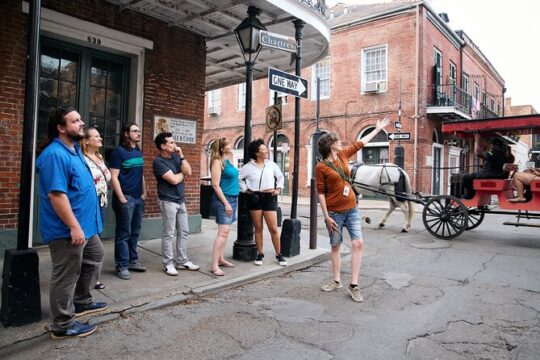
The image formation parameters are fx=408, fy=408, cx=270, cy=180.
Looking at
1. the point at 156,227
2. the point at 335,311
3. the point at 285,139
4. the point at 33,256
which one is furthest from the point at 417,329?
the point at 285,139

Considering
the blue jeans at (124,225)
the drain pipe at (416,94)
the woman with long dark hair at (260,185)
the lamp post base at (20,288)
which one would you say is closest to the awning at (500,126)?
the woman with long dark hair at (260,185)

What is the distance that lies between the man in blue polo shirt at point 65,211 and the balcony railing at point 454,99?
18.0m

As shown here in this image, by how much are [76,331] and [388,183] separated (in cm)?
833

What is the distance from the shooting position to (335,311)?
169 inches

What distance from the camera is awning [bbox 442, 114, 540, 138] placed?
25.1 feet

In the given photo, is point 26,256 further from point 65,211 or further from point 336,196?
point 336,196

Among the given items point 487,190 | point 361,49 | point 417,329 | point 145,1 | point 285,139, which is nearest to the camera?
point 417,329

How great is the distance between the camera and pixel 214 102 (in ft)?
88.0

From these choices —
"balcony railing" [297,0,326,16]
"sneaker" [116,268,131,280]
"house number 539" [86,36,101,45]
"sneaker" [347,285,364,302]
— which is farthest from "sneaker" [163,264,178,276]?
"balcony railing" [297,0,326,16]

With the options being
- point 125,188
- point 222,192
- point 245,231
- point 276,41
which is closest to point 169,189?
point 125,188

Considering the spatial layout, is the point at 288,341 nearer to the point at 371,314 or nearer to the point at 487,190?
the point at 371,314

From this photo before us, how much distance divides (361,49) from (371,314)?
59.3 ft

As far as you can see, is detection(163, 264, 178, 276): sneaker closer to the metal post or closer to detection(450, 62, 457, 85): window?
the metal post

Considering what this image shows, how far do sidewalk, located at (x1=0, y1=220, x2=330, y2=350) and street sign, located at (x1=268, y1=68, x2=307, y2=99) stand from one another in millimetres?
2652
